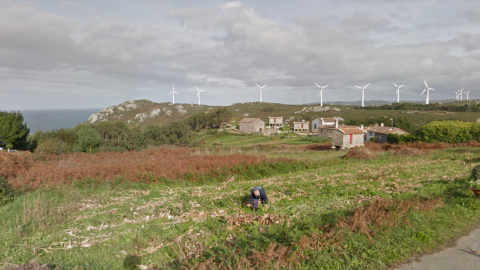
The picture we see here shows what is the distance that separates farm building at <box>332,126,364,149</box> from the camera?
53.4 m

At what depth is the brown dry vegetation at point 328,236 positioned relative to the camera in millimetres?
6457

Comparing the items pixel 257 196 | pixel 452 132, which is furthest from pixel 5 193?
pixel 452 132

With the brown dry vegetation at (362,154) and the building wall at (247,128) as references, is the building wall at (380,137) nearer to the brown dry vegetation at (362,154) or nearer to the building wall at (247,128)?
the brown dry vegetation at (362,154)

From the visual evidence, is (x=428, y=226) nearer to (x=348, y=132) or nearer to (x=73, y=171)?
(x=73, y=171)

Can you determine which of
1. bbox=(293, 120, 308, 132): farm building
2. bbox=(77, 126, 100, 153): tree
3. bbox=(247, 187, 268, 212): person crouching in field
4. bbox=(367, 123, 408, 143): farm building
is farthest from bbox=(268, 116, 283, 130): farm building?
bbox=(247, 187, 268, 212): person crouching in field

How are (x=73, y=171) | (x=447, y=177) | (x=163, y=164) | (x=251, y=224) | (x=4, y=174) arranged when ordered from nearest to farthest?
1. (x=251, y=224)
2. (x=447, y=177)
3. (x=4, y=174)
4. (x=73, y=171)
5. (x=163, y=164)

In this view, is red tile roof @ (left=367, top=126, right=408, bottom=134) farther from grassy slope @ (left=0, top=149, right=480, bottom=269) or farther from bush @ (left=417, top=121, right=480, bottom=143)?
grassy slope @ (left=0, top=149, right=480, bottom=269)

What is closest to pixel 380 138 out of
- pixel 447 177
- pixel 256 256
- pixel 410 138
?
pixel 410 138

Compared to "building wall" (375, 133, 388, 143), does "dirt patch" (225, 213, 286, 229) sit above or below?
above

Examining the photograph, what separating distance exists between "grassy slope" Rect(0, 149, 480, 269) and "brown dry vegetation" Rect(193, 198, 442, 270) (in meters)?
0.21

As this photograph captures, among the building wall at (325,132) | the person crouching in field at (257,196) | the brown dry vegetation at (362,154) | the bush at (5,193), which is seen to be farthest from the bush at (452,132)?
the bush at (5,193)

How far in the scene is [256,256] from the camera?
21.5 ft

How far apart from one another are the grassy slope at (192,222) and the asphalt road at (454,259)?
1.13 feet

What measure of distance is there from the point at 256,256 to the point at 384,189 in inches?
391
